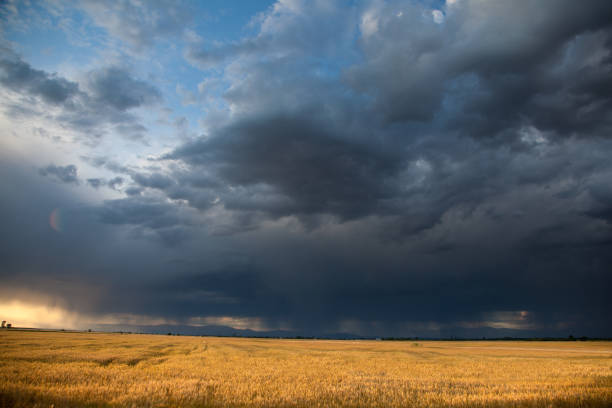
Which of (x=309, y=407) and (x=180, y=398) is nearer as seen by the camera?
(x=309, y=407)

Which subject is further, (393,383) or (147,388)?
(393,383)

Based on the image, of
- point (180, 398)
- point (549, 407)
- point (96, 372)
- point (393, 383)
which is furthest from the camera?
point (96, 372)

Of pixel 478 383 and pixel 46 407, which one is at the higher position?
pixel 46 407

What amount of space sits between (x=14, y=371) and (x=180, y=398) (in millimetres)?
13414

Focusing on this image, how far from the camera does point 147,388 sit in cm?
1620

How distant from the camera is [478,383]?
67.4 ft

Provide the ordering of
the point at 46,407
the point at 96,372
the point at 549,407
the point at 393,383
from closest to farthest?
the point at 46,407, the point at 549,407, the point at 393,383, the point at 96,372

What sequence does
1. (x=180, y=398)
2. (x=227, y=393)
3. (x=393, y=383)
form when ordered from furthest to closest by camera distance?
1. (x=393, y=383)
2. (x=227, y=393)
3. (x=180, y=398)

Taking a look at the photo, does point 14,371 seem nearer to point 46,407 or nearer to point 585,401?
point 46,407

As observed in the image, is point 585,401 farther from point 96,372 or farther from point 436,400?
point 96,372

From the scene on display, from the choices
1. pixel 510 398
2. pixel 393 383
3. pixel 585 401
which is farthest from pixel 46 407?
pixel 585 401

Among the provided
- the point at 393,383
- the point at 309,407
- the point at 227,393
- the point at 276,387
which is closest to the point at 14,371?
the point at 227,393

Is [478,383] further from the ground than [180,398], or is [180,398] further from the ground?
[180,398]

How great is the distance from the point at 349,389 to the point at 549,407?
8488mm
